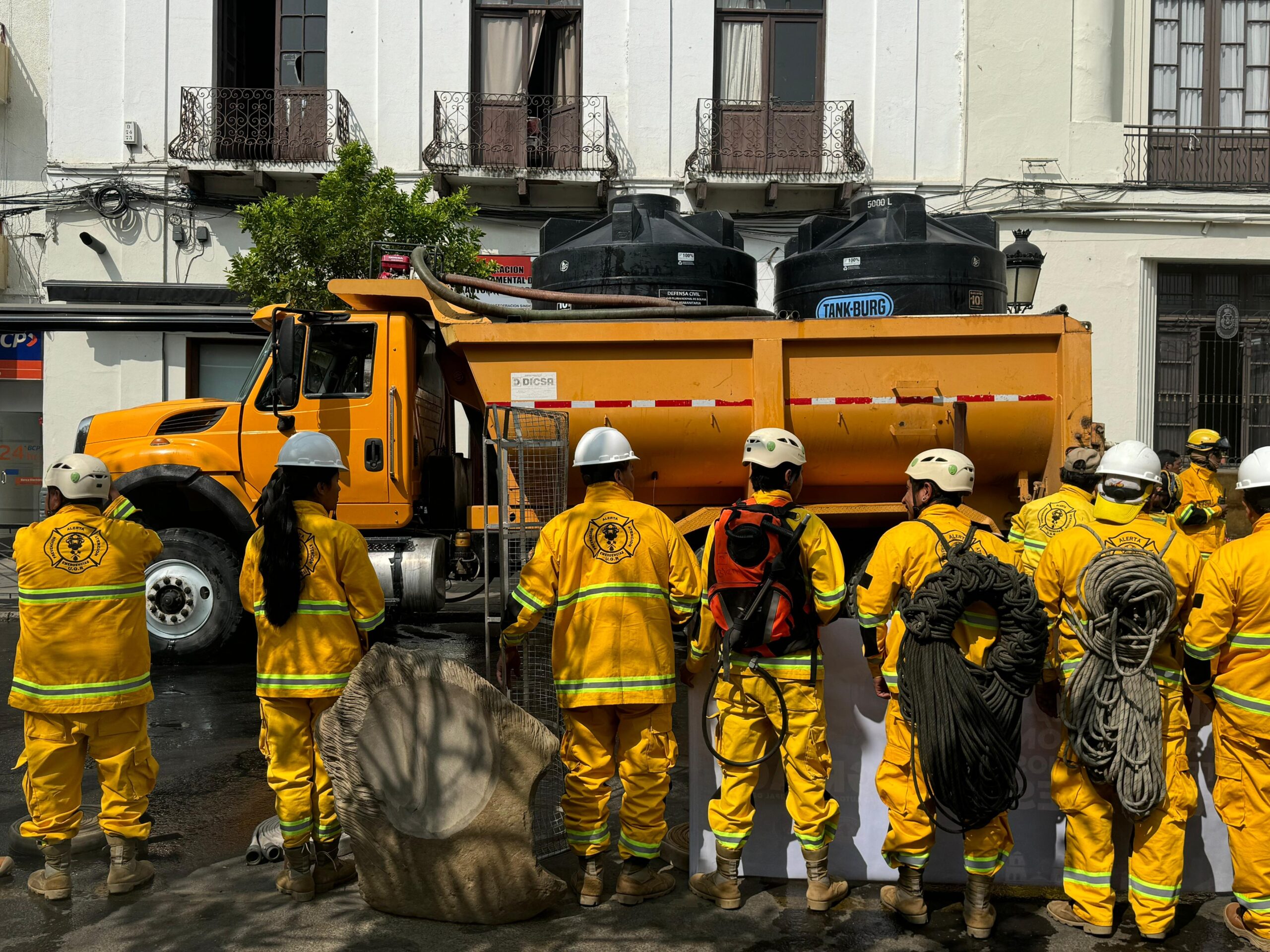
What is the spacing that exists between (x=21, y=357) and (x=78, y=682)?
13024mm

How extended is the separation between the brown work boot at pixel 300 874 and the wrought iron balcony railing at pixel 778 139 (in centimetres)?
1225

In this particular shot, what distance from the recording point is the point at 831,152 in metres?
15.0

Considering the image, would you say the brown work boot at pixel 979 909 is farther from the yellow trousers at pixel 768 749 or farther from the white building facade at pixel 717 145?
the white building facade at pixel 717 145

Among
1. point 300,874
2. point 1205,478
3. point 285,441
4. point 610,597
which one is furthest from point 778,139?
point 300,874

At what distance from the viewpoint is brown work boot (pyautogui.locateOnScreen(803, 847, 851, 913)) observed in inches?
161

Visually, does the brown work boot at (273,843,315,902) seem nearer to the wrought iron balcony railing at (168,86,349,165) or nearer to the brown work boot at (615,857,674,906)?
the brown work boot at (615,857,674,906)

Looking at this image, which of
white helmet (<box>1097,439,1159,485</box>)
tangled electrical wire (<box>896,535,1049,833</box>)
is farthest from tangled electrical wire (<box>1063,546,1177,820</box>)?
white helmet (<box>1097,439,1159,485</box>)

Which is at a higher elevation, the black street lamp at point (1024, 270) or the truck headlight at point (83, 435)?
the black street lamp at point (1024, 270)

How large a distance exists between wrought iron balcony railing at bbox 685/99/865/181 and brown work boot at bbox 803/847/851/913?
39.8 ft

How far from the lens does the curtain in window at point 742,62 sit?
15.3 meters

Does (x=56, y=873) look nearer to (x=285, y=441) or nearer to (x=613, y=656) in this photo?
(x=613, y=656)

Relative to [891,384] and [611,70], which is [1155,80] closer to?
[611,70]

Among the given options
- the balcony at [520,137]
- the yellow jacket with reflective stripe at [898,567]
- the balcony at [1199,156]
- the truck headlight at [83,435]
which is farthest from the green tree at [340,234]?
the balcony at [1199,156]

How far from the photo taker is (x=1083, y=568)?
4012 mm
